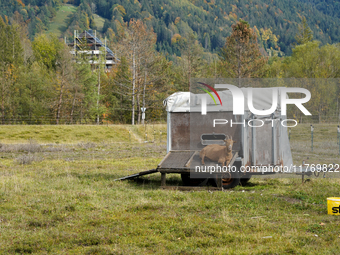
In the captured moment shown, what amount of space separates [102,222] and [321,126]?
18294 millimetres

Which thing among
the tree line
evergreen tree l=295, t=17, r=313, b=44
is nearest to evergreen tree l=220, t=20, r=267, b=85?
the tree line

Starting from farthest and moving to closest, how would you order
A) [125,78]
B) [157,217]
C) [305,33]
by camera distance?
[305,33], [125,78], [157,217]

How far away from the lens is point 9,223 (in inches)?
284

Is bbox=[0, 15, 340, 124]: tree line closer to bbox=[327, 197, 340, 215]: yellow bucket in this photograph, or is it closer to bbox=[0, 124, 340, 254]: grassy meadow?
bbox=[0, 124, 340, 254]: grassy meadow

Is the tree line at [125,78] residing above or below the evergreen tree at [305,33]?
below

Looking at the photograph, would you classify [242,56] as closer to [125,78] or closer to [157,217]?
[125,78]

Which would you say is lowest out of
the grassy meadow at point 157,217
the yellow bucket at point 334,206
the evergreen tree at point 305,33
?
the grassy meadow at point 157,217

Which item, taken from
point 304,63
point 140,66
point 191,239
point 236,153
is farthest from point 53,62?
point 191,239

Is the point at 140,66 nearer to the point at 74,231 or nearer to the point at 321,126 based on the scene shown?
the point at 321,126

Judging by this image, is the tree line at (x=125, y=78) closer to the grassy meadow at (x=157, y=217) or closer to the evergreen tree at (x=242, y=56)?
the evergreen tree at (x=242, y=56)

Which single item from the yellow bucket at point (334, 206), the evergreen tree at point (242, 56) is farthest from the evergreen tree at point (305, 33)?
the yellow bucket at point (334, 206)

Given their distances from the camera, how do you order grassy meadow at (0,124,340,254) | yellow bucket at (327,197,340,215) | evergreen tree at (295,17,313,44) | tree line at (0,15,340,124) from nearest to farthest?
grassy meadow at (0,124,340,254), yellow bucket at (327,197,340,215), tree line at (0,15,340,124), evergreen tree at (295,17,313,44)

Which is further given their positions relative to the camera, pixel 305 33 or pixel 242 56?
pixel 305 33

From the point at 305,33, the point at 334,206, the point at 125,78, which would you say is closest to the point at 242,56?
the point at 125,78
